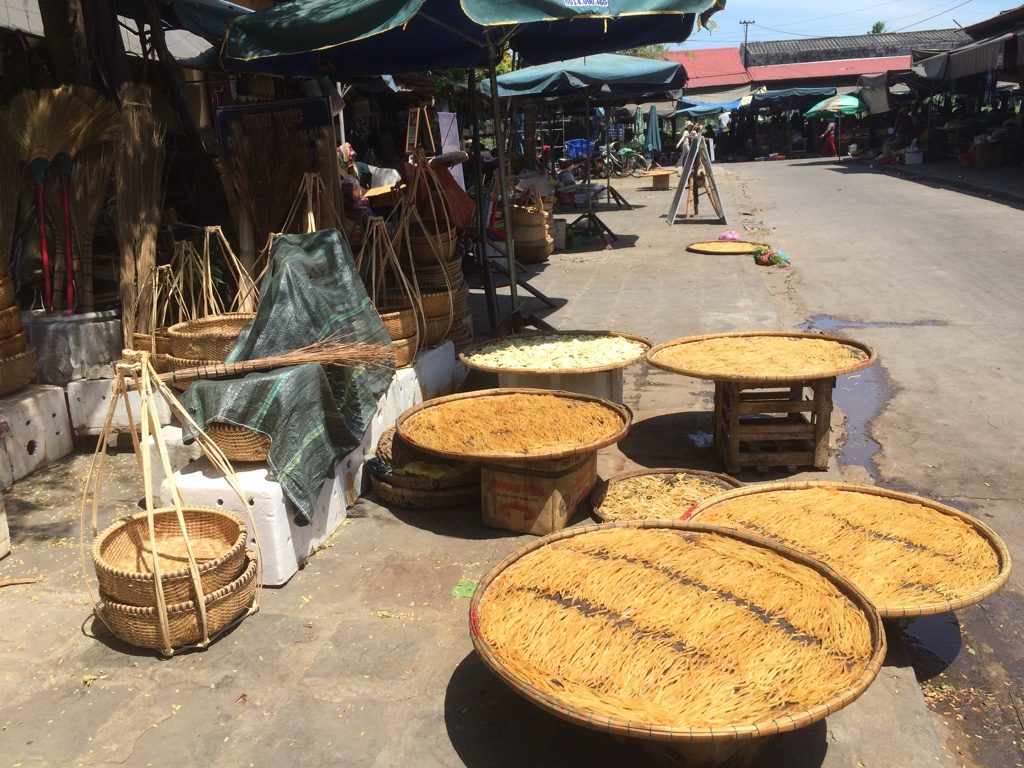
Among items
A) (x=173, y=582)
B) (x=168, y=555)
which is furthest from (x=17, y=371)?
(x=173, y=582)

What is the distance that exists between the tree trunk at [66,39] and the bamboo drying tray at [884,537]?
4.86 meters

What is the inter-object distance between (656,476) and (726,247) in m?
7.42

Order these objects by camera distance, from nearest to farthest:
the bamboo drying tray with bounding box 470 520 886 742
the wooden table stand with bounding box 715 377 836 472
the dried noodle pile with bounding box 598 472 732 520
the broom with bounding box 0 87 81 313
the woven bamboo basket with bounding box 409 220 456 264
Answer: the bamboo drying tray with bounding box 470 520 886 742 < the dried noodle pile with bounding box 598 472 732 520 < the wooden table stand with bounding box 715 377 836 472 < the broom with bounding box 0 87 81 313 < the woven bamboo basket with bounding box 409 220 456 264

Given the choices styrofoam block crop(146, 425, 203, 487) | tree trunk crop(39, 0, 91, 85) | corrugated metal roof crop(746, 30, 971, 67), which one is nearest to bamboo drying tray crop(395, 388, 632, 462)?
styrofoam block crop(146, 425, 203, 487)

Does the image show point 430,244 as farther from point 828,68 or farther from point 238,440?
point 828,68

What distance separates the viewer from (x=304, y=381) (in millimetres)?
3455

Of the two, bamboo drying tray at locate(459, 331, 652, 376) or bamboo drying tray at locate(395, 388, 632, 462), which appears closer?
bamboo drying tray at locate(395, 388, 632, 462)

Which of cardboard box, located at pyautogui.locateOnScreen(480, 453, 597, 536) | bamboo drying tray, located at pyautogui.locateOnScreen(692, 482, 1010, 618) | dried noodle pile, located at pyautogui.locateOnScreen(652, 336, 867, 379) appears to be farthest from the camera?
dried noodle pile, located at pyautogui.locateOnScreen(652, 336, 867, 379)

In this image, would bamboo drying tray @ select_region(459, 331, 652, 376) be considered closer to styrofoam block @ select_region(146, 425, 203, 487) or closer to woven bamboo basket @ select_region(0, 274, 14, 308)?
styrofoam block @ select_region(146, 425, 203, 487)

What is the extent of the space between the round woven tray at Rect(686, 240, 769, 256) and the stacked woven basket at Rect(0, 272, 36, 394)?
330 inches

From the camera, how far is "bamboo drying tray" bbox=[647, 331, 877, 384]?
12.9 ft

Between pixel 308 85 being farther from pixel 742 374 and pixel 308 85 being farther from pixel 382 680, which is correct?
pixel 382 680

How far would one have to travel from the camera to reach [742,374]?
3.99 meters

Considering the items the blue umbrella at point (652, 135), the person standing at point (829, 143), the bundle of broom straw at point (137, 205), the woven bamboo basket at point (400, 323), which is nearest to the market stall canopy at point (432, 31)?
the bundle of broom straw at point (137, 205)
